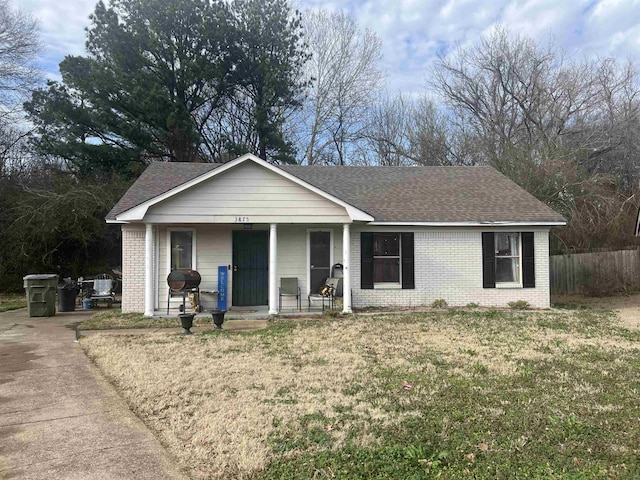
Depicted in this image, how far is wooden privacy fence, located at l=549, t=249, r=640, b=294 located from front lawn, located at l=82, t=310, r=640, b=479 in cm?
925

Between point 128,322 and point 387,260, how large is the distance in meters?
6.52

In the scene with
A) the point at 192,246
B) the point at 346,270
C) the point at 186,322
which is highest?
the point at 192,246

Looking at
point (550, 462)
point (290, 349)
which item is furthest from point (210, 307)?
point (550, 462)

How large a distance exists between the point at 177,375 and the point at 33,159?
2297 cm

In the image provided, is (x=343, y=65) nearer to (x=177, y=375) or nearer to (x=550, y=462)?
(x=177, y=375)

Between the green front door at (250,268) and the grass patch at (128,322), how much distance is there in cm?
177

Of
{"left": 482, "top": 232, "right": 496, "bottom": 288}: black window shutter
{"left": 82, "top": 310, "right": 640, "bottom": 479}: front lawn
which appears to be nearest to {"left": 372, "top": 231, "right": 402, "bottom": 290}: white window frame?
{"left": 482, "top": 232, "right": 496, "bottom": 288}: black window shutter

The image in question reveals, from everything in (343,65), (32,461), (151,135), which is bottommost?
(32,461)

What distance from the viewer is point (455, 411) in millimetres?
4652

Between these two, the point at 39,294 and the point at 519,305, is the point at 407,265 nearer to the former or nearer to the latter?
the point at 519,305

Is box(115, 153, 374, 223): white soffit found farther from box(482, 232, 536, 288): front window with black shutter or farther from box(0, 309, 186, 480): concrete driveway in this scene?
box(0, 309, 186, 480): concrete driveway

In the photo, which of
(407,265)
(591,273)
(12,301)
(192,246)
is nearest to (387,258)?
(407,265)

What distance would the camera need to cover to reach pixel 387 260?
503 inches

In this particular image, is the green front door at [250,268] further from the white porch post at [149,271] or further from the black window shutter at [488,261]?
the black window shutter at [488,261]
